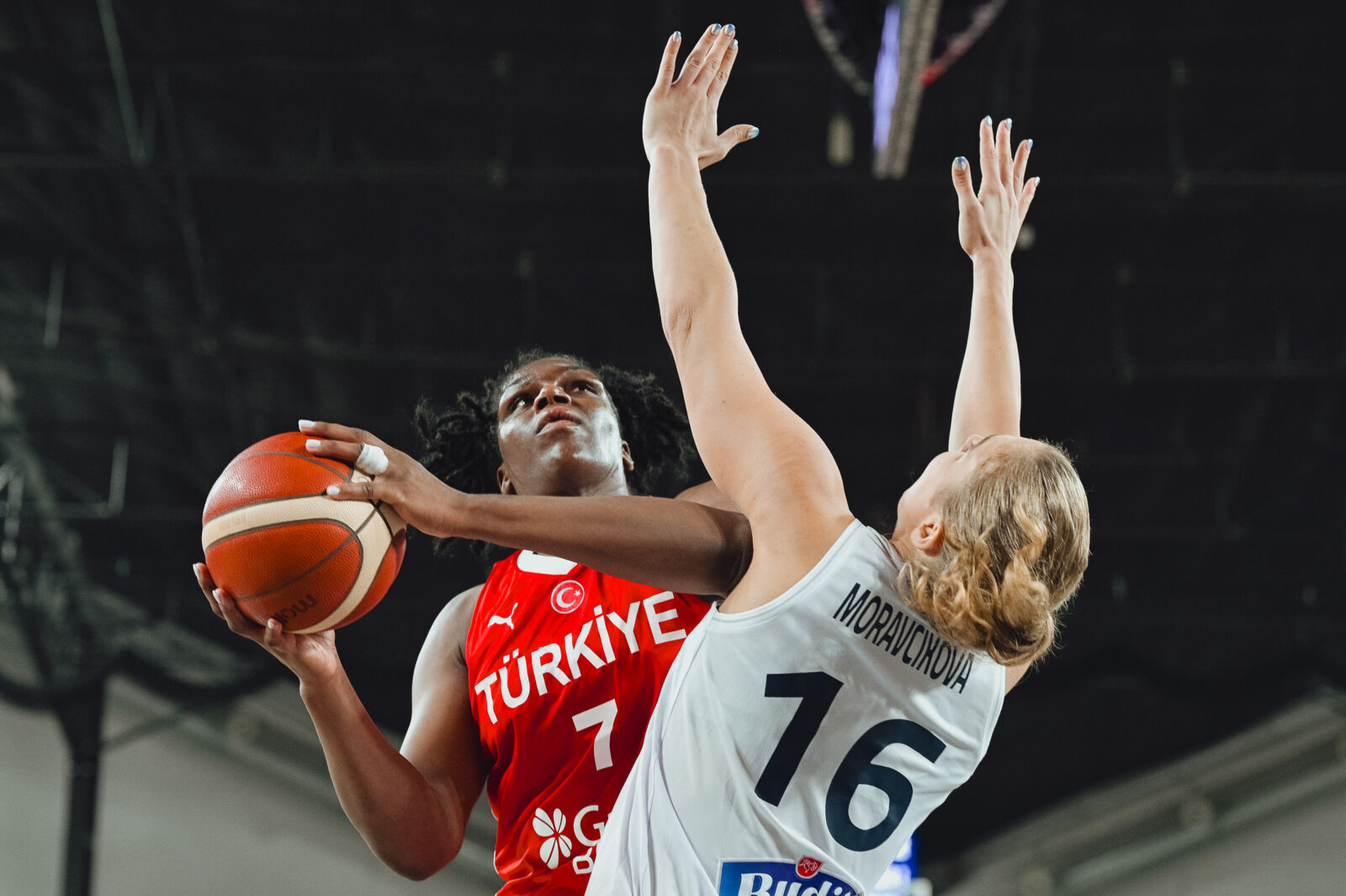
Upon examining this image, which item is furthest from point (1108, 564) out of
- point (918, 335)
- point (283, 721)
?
point (283, 721)

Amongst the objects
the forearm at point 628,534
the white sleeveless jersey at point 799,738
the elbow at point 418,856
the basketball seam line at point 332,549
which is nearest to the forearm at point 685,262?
the forearm at point 628,534

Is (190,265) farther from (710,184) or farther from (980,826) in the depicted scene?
(980,826)

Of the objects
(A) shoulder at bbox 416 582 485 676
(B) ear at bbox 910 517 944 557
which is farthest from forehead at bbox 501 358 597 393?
(B) ear at bbox 910 517 944 557

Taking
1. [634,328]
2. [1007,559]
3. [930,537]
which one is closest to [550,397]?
[930,537]

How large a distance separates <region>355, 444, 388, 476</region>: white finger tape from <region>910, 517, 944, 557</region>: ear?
776 mm

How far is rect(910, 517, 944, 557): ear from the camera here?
1.67 meters

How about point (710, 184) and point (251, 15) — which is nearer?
point (251, 15)

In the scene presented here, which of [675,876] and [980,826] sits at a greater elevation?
[675,876]

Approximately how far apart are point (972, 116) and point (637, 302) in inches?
120

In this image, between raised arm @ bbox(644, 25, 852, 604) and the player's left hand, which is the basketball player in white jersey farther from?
the player's left hand

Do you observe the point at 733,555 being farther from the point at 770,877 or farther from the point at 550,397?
the point at 550,397

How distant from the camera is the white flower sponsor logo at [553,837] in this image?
2201 mm

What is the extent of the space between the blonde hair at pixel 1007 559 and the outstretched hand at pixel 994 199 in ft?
2.73

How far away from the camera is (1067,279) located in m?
8.98
